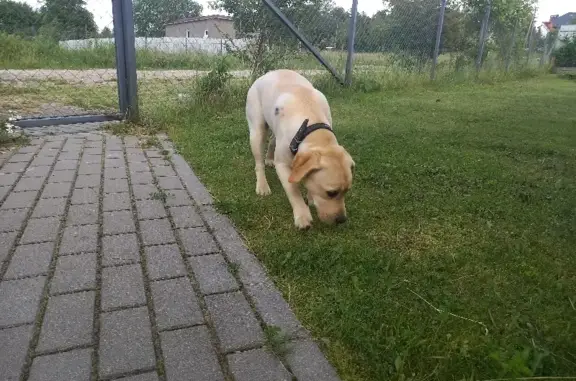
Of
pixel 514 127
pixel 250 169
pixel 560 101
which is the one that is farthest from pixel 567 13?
pixel 250 169

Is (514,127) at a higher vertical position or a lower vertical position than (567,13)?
lower

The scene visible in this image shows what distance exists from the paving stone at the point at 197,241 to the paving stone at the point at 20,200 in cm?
126

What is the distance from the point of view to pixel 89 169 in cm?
403

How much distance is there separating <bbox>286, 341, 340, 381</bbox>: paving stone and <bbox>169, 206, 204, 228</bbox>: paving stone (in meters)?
1.35

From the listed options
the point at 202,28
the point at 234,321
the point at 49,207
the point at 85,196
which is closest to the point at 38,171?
the point at 85,196

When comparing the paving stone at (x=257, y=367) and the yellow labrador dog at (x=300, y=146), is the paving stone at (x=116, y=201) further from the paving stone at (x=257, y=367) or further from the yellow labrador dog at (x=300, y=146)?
the paving stone at (x=257, y=367)

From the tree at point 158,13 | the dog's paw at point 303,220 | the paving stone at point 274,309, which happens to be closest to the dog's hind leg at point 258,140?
the dog's paw at point 303,220

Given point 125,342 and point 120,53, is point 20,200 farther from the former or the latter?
point 120,53

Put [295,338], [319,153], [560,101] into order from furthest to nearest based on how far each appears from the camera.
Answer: [560,101] → [319,153] → [295,338]

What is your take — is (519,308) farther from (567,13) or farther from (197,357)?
(567,13)

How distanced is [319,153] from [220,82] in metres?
4.51

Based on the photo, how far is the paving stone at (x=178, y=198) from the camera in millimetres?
3287

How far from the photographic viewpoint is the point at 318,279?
2299 millimetres

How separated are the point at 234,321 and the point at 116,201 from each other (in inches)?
69.7
